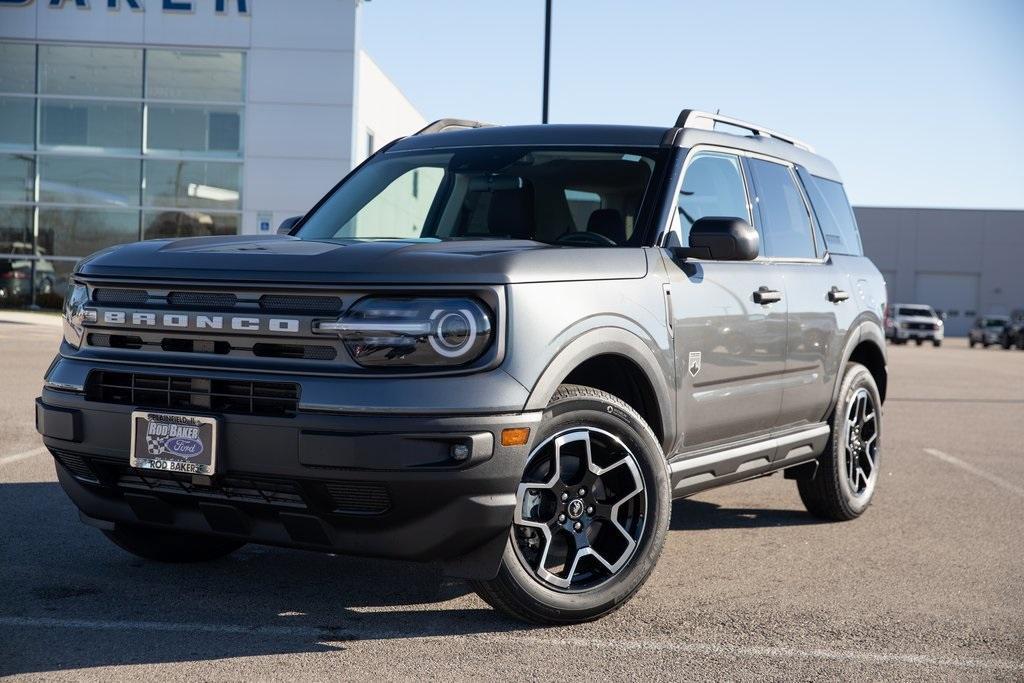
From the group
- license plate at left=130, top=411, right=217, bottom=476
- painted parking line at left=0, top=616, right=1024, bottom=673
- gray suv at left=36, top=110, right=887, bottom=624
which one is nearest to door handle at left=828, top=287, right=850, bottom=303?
gray suv at left=36, top=110, right=887, bottom=624

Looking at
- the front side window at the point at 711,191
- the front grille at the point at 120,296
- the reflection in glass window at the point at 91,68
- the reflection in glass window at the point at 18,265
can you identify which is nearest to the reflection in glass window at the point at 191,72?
the reflection in glass window at the point at 91,68

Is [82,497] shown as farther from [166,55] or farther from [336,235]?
[166,55]

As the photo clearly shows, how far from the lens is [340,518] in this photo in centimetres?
387

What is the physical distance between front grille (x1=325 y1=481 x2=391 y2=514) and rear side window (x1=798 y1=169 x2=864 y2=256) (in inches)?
142

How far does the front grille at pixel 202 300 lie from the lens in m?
4.01

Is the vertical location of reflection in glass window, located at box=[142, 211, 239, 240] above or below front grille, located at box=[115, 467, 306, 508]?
above

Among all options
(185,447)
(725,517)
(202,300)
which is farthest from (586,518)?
(725,517)

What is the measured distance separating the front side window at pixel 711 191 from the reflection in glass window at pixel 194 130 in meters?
25.4

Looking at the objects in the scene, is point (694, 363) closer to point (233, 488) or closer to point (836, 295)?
point (836, 295)

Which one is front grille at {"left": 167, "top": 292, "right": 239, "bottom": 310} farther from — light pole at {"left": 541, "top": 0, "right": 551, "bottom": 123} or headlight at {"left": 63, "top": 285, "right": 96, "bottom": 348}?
light pole at {"left": 541, "top": 0, "right": 551, "bottom": 123}

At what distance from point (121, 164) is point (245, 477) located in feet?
90.5

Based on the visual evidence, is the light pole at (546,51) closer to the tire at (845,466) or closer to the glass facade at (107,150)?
the glass facade at (107,150)

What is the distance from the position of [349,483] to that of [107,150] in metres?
28.2

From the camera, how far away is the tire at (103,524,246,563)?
491 centimetres
